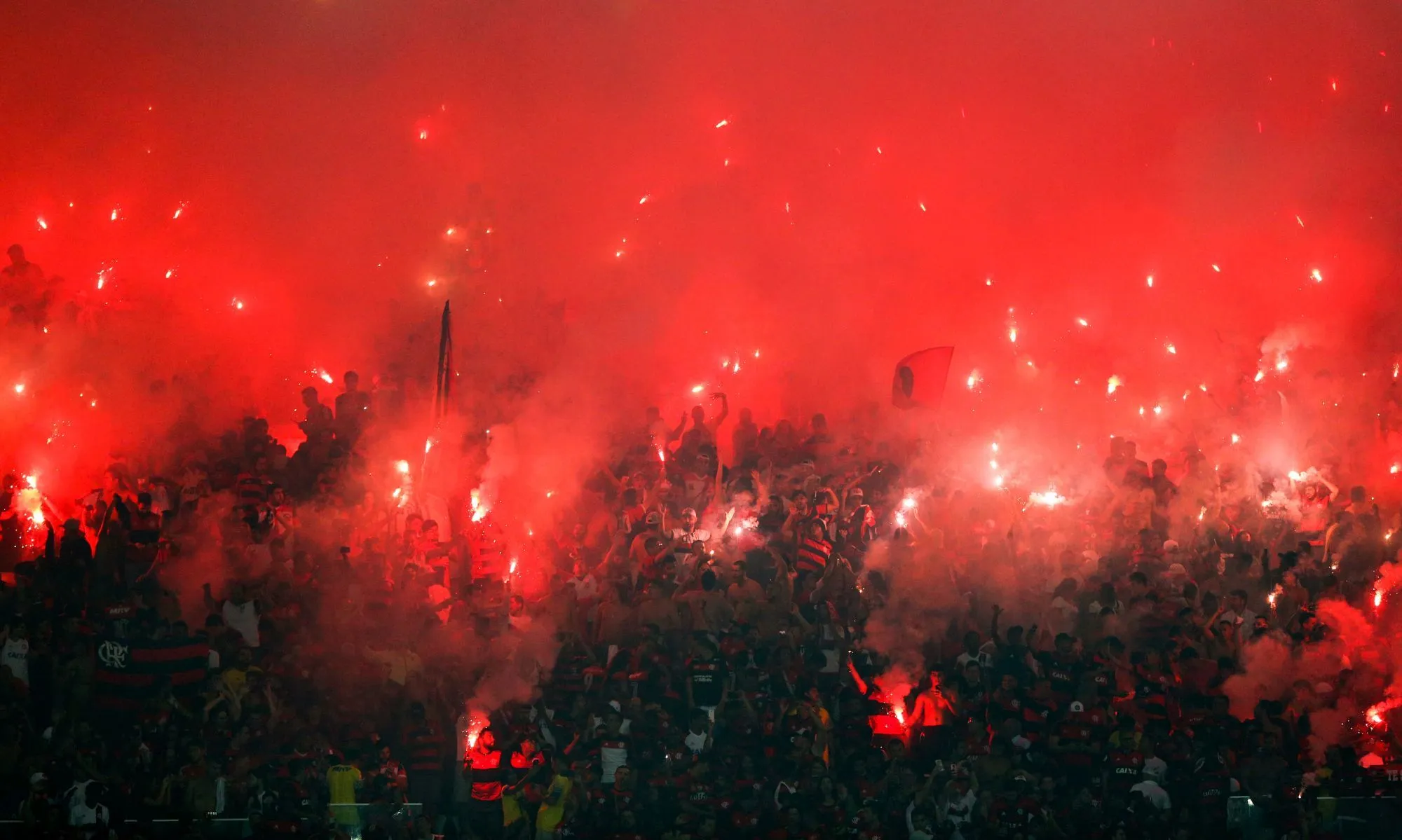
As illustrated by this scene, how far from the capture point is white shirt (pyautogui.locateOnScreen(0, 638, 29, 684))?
6.88 meters

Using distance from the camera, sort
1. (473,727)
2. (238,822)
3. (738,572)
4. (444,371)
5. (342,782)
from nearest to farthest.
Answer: (238,822), (342,782), (473,727), (738,572), (444,371)

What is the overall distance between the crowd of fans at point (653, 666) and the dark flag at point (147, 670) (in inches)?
0.5

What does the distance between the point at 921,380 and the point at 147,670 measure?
20.4ft

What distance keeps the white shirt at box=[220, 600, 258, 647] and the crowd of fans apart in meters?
0.02

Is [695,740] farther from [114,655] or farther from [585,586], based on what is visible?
[114,655]

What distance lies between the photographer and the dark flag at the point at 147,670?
6734 mm

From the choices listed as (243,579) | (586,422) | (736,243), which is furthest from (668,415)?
(243,579)

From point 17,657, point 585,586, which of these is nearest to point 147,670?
point 17,657

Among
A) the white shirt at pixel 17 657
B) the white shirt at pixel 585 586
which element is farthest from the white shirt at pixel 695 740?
the white shirt at pixel 17 657

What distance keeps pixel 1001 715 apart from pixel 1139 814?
32.6 inches

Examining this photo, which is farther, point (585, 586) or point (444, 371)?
point (444, 371)

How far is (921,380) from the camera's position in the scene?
10570 mm

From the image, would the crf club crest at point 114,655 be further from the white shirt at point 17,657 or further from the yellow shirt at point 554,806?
the yellow shirt at point 554,806

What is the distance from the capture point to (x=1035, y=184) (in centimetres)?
1192
